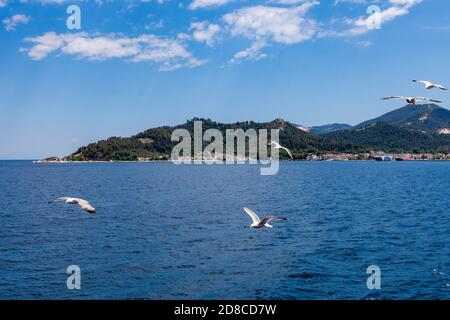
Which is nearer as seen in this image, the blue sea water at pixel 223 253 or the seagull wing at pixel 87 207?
the seagull wing at pixel 87 207

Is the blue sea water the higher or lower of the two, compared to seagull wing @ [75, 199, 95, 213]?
lower

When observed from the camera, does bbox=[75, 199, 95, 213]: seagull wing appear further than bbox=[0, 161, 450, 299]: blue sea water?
No

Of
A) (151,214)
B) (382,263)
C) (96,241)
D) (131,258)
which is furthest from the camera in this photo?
(151,214)

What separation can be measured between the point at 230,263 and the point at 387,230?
822 inches

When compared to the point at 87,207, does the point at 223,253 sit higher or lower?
lower

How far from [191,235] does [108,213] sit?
2212cm

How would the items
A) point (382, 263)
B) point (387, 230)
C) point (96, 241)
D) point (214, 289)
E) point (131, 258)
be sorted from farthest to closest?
point (387, 230), point (96, 241), point (131, 258), point (382, 263), point (214, 289)

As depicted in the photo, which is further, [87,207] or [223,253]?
[223,253]

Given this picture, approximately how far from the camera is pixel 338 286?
30156 mm

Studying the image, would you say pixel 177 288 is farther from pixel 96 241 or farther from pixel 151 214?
pixel 151 214

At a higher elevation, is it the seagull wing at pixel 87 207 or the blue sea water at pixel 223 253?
the seagull wing at pixel 87 207
